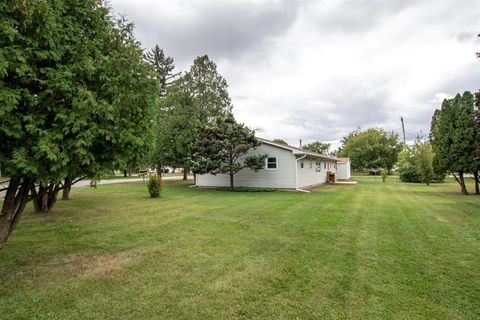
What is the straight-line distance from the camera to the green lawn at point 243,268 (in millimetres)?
3215

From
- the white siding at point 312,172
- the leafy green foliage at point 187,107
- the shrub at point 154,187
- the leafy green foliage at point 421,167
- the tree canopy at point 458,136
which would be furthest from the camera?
the leafy green foliage at point 421,167

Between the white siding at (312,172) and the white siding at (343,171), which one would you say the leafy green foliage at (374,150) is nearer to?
the white siding at (343,171)

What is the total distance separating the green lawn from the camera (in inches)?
127

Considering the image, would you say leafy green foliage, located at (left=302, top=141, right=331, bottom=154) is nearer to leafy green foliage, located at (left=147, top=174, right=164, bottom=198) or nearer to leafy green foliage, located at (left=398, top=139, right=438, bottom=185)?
leafy green foliage, located at (left=398, top=139, right=438, bottom=185)

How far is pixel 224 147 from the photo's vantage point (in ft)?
53.6

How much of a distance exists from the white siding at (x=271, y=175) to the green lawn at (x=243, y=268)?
29.2 ft

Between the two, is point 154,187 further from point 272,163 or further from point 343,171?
point 343,171

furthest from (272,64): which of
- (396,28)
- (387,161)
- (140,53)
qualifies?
(387,161)

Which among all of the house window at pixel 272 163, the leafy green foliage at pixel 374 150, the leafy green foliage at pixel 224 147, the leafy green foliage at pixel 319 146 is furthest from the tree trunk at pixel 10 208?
the leafy green foliage at pixel 319 146

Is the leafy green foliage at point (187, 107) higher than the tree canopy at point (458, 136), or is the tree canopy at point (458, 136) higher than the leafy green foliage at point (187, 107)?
the leafy green foliage at point (187, 107)

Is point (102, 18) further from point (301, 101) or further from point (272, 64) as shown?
point (301, 101)

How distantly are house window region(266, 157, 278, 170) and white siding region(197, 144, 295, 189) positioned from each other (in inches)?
5.9

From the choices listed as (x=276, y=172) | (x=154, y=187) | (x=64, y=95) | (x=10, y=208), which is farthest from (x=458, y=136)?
(x=10, y=208)

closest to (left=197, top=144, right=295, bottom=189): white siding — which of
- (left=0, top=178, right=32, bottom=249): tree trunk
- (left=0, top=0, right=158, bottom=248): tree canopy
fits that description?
(left=0, top=0, right=158, bottom=248): tree canopy
